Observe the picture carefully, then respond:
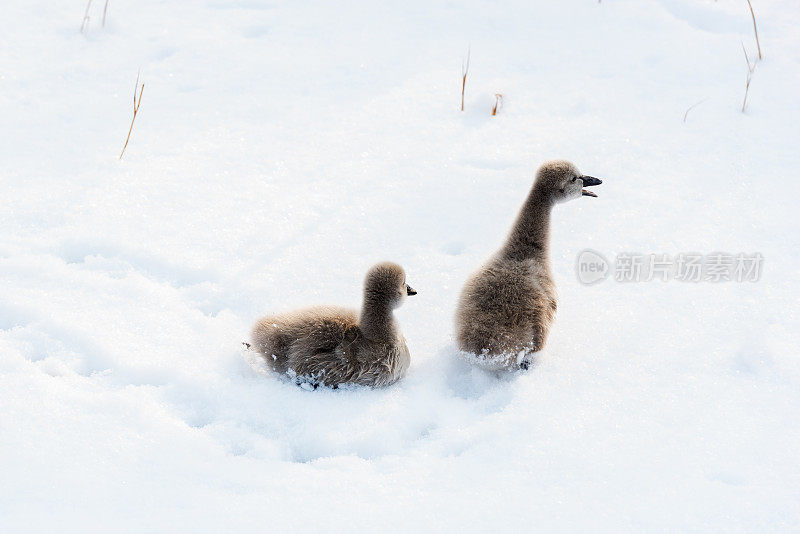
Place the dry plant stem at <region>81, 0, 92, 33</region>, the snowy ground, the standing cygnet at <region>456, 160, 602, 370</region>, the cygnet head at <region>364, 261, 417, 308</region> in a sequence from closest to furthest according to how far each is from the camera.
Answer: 1. the snowy ground
2. the cygnet head at <region>364, 261, 417, 308</region>
3. the standing cygnet at <region>456, 160, 602, 370</region>
4. the dry plant stem at <region>81, 0, 92, 33</region>

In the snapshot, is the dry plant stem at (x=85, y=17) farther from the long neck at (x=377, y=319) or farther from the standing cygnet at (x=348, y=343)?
Answer: the long neck at (x=377, y=319)

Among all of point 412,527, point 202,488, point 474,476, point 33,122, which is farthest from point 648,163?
point 33,122

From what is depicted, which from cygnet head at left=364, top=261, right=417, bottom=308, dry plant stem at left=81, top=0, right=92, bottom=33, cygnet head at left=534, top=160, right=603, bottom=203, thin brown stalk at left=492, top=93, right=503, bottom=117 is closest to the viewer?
cygnet head at left=364, top=261, right=417, bottom=308

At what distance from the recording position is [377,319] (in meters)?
3.88

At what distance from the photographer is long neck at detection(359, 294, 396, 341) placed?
12.6 ft

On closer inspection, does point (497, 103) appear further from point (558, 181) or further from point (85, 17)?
point (85, 17)

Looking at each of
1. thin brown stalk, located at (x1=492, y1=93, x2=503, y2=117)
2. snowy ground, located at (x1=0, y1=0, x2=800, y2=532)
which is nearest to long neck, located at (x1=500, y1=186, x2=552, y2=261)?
snowy ground, located at (x1=0, y1=0, x2=800, y2=532)

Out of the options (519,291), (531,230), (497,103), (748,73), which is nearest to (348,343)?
(519,291)

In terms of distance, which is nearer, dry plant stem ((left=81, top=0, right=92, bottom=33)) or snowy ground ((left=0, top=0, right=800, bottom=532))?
snowy ground ((left=0, top=0, right=800, bottom=532))

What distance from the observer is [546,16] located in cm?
712

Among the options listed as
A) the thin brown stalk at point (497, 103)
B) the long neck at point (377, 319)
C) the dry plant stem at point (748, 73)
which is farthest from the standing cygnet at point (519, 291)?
the dry plant stem at point (748, 73)

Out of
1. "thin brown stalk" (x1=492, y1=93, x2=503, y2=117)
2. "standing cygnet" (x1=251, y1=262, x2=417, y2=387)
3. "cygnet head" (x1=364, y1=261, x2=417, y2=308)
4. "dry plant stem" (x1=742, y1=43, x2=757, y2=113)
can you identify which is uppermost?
"dry plant stem" (x1=742, y1=43, x2=757, y2=113)

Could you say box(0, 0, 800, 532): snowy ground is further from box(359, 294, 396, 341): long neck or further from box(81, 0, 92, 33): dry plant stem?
box(359, 294, 396, 341): long neck

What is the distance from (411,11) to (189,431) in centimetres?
Result: 520
